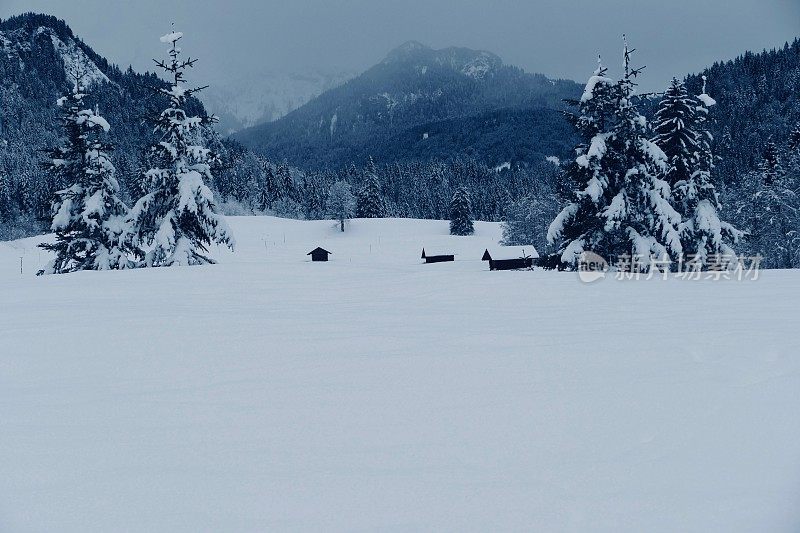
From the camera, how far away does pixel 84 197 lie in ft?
74.1

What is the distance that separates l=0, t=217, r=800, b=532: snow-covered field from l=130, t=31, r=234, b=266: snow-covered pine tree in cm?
1312

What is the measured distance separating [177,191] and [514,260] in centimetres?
2919

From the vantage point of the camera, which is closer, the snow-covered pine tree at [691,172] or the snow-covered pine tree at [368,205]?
the snow-covered pine tree at [691,172]

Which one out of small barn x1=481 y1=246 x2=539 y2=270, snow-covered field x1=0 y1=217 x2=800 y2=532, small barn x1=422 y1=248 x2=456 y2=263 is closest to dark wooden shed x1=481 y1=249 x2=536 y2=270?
small barn x1=481 y1=246 x2=539 y2=270

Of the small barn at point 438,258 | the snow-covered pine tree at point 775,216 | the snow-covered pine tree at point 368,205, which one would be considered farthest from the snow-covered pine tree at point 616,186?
the snow-covered pine tree at point 368,205

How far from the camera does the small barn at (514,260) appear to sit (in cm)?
4250

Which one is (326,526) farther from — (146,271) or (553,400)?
(146,271)

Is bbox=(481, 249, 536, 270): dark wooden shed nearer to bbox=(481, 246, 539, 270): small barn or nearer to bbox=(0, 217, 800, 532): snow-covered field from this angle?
bbox=(481, 246, 539, 270): small barn

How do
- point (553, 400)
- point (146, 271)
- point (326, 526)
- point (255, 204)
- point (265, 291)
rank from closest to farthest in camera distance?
point (326, 526), point (553, 400), point (265, 291), point (146, 271), point (255, 204)

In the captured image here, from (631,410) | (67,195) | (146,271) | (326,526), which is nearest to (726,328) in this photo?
(631,410)

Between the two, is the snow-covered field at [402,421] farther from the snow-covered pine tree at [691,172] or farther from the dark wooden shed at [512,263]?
the dark wooden shed at [512,263]

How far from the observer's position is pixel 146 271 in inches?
695

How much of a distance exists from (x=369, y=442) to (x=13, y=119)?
227848 mm

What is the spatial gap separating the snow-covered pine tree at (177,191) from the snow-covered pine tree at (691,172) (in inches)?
835
